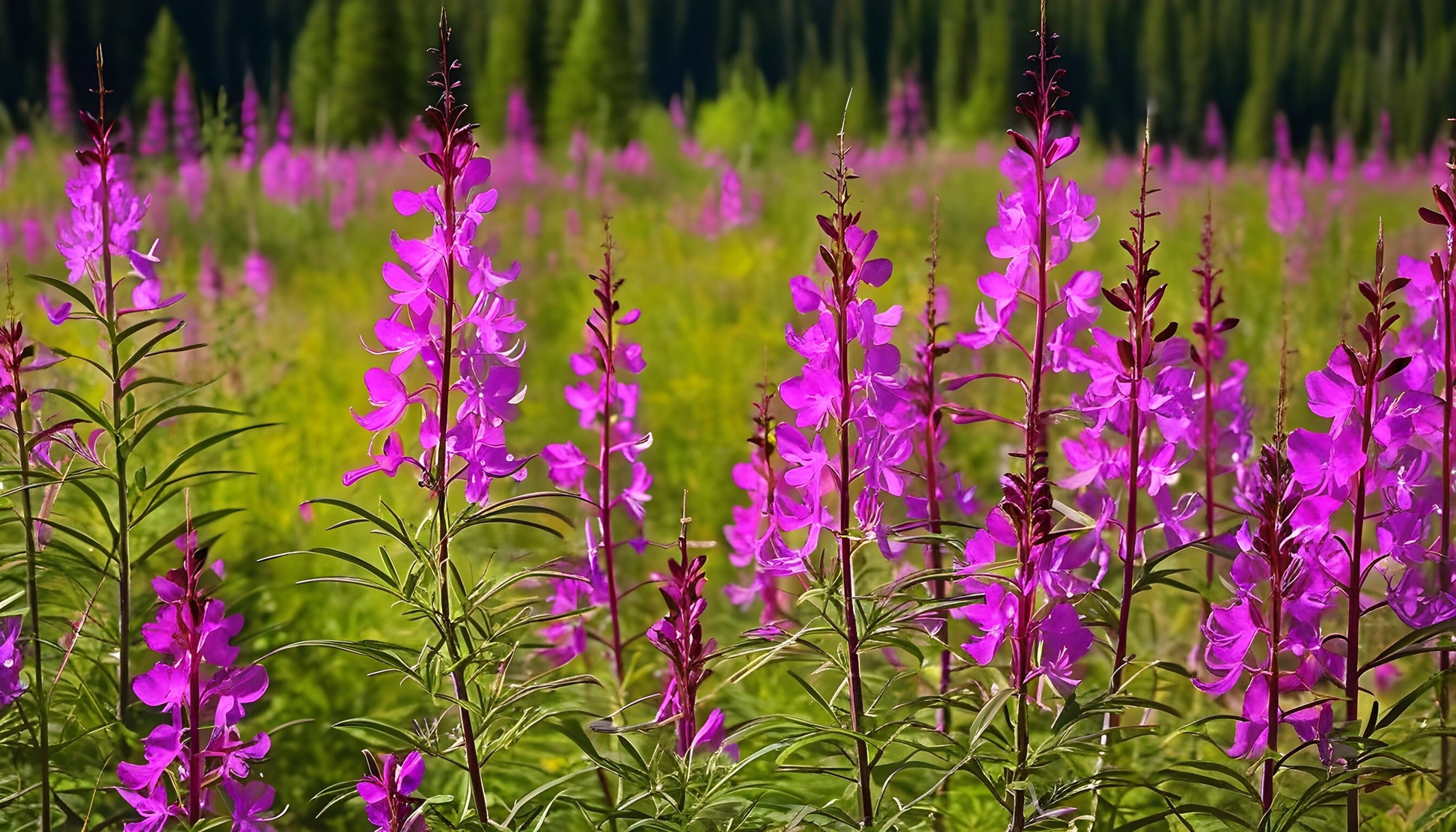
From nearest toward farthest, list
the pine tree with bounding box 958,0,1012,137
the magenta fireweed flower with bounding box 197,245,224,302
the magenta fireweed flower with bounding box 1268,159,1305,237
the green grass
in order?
the green grass, the magenta fireweed flower with bounding box 197,245,224,302, the magenta fireweed flower with bounding box 1268,159,1305,237, the pine tree with bounding box 958,0,1012,137

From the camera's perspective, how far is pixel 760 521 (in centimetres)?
235

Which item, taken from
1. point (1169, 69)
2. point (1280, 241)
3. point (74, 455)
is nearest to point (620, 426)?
point (74, 455)

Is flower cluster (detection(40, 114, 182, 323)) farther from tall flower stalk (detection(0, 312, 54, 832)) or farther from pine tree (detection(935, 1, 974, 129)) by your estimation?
pine tree (detection(935, 1, 974, 129))

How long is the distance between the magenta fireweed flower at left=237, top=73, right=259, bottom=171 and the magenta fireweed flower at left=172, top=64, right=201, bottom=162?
21.9 inches

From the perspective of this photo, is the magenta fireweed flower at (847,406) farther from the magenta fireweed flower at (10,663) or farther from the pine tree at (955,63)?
the pine tree at (955,63)

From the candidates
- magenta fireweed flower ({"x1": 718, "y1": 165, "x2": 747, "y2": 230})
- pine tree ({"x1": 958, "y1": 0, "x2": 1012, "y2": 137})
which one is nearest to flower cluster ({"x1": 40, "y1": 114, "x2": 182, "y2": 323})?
magenta fireweed flower ({"x1": 718, "y1": 165, "x2": 747, "y2": 230})

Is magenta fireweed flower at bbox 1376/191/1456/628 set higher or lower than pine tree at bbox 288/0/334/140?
lower

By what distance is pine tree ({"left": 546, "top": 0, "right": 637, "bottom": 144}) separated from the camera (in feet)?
82.8

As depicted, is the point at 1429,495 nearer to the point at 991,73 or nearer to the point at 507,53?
the point at 507,53

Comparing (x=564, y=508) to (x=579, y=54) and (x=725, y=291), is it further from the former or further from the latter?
(x=579, y=54)

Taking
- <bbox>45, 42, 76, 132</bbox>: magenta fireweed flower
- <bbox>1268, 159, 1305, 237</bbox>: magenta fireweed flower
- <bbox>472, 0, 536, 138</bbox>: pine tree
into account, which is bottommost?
<bbox>1268, 159, 1305, 237</bbox>: magenta fireweed flower

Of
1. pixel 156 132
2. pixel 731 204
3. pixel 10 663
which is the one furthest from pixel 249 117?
pixel 10 663

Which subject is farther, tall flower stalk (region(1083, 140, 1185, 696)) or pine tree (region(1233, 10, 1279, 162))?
pine tree (region(1233, 10, 1279, 162))

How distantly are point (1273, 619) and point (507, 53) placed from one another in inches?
1182
